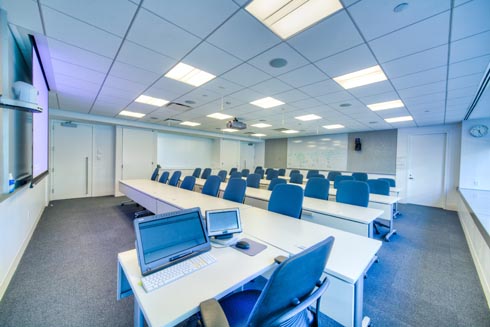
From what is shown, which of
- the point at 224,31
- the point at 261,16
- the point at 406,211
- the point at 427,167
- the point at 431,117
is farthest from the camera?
the point at 427,167

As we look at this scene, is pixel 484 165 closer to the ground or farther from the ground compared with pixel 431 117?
closer to the ground

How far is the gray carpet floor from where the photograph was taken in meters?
1.73

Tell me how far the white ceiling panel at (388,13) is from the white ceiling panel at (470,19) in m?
0.16

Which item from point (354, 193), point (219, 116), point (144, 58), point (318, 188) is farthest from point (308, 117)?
point (144, 58)

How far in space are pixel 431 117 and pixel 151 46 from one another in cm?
683

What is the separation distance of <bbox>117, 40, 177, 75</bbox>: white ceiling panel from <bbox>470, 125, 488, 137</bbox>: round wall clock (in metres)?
7.78

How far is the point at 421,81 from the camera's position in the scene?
10.0 ft

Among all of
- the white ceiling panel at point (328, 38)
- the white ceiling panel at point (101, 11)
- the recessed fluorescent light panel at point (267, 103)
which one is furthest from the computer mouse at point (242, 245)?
the recessed fluorescent light panel at point (267, 103)

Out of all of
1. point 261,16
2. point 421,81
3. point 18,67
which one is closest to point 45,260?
point 18,67

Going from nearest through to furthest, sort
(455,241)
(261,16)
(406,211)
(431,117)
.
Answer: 1. (261,16)
2. (455,241)
3. (431,117)
4. (406,211)

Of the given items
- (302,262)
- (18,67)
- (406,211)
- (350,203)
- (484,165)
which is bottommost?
(406,211)

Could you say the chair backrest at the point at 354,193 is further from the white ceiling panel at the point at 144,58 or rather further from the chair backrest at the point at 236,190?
the white ceiling panel at the point at 144,58

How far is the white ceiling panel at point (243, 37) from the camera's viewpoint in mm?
1891

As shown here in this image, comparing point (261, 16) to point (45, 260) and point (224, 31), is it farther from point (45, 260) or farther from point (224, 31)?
point (45, 260)
